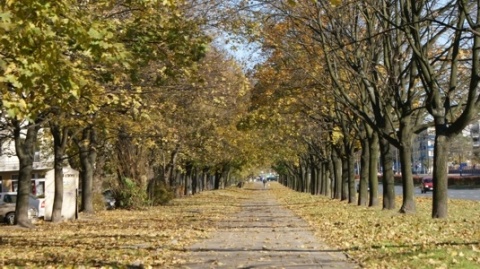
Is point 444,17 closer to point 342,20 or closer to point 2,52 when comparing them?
point 342,20

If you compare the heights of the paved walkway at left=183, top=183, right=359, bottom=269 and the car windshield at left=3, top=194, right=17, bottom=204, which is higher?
the car windshield at left=3, top=194, right=17, bottom=204

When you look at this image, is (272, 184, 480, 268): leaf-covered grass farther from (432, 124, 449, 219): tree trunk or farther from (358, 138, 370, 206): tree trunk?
(358, 138, 370, 206): tree trunk

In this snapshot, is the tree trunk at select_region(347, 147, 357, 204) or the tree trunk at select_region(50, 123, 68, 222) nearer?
the tree trunk at select_region(50, 123, 68, 222)

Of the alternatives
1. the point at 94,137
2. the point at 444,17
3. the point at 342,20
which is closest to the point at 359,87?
the point at 342,20

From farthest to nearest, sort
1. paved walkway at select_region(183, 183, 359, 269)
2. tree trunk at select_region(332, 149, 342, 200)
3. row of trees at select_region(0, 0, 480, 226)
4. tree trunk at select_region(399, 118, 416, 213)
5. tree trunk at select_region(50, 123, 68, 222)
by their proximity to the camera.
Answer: tree trunk at select_region(332, 149, 342, 200) < tree trunk at select_region(50, 123, 68, 222) < tree trunk at select_region(399, 118, 416, 213) < paved walkway at select_region(183, 183, 359, 269) < row of trees at select_region(0, 0, 480, 226)

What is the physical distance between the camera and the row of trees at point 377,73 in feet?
59.8

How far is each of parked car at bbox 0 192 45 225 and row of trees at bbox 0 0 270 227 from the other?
88.1 inches

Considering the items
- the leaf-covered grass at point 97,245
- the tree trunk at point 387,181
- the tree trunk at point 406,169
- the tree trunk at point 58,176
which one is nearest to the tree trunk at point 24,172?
the leaf-covered grass at point 97,245

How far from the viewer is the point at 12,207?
2803 cm

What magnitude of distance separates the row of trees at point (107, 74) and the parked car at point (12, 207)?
7.34 ft

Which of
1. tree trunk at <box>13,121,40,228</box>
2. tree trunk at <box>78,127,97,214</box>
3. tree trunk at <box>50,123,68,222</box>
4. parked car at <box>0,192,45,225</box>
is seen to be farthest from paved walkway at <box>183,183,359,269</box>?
parked car at <box>0,192,45,225</box>

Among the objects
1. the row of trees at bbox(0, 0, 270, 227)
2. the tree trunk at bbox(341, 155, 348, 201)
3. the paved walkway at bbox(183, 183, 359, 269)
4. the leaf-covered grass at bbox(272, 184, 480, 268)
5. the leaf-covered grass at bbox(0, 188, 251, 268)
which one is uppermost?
the row of trees at bbox(0, 0, 270, 227)

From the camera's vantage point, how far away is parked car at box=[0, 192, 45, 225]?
90.6 ft

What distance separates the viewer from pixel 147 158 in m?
37.6
